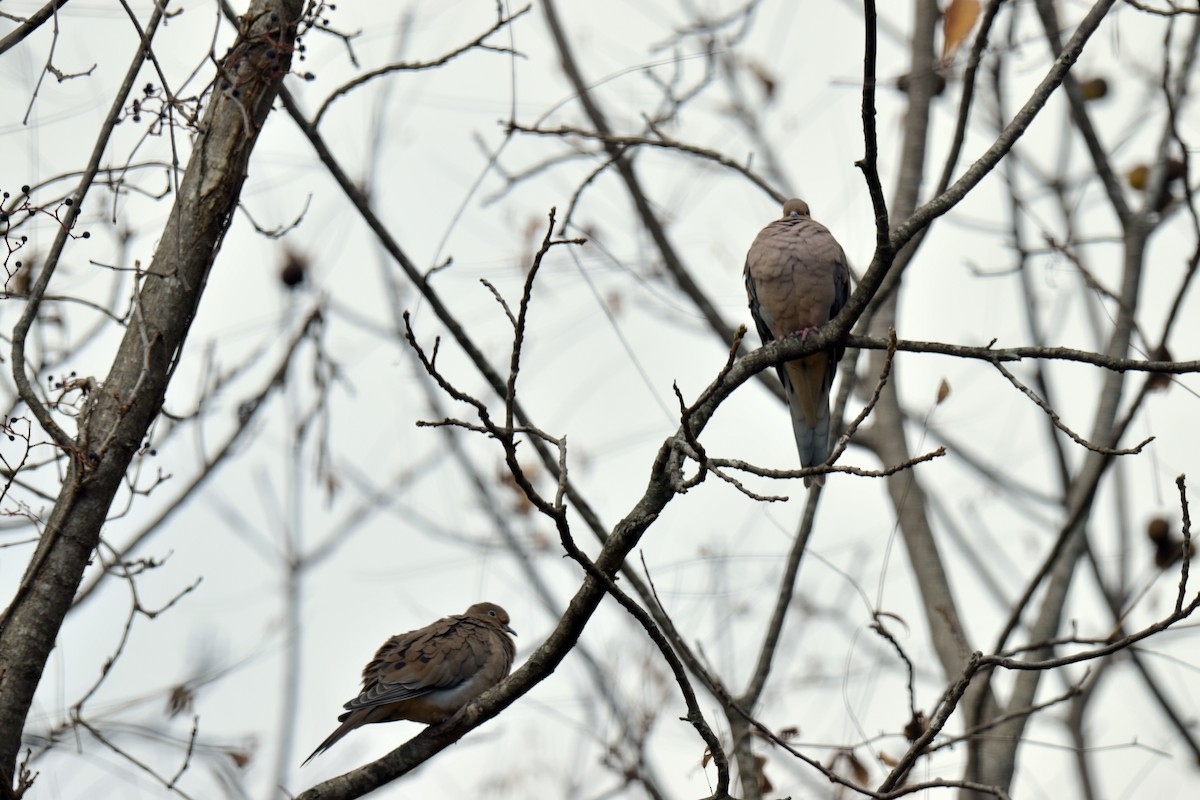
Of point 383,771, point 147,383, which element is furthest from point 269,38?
point 383,771

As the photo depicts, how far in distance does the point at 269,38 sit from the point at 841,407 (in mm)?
2959

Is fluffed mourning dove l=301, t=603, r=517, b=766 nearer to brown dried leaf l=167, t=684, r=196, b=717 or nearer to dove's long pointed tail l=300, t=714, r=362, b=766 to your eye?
dove's long pointed tail l=300, t=714, r=362, b=766

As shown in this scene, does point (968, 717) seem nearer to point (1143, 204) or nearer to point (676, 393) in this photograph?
point (1143, 204)

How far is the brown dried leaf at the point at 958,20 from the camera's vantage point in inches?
173

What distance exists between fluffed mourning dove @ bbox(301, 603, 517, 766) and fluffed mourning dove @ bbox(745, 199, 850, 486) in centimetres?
184

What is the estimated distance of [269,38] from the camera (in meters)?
3.62

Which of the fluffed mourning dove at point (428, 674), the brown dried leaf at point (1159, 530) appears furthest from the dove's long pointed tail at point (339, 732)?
the brown dried leaf at point (1159, 530)

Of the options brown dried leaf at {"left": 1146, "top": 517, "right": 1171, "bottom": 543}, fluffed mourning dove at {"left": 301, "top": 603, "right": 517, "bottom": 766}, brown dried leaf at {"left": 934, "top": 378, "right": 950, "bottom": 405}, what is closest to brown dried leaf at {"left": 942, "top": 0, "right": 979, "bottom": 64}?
brown dried leaf at {"left": 934, "top": 378, "right": 950, "bottom": 405}

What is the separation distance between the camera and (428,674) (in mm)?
4336

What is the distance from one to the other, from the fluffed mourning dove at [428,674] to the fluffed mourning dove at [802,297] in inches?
72.6

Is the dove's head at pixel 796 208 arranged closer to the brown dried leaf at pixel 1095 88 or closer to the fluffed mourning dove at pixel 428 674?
the brown dried leaf at pixel 1095 88

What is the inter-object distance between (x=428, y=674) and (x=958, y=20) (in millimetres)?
2934

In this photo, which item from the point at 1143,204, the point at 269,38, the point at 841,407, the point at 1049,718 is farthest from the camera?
the point at 1049,718

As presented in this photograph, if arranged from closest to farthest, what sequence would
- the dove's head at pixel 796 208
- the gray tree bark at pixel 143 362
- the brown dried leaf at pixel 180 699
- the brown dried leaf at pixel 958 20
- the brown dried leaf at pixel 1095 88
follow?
1. the gray tree bark at pixel 143 362
2. the brown dried leaf at pixel 958 20
3. the brown dried leaf at pixel 180 699
4. the dove's head at pixel 796 208
5. the brown dried leaf at pixel 1095 88
